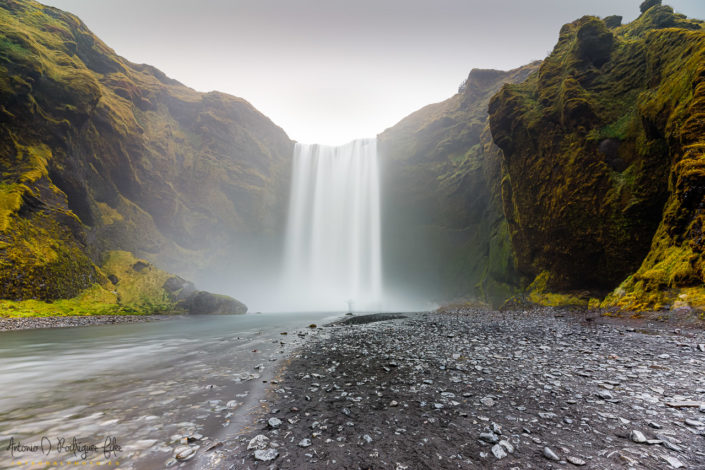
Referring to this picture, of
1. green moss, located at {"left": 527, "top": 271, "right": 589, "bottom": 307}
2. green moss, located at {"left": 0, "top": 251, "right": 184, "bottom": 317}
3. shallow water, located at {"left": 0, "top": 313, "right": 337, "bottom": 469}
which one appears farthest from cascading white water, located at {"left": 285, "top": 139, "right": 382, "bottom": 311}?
shallow water, located at {"left": 0, "top": 313, "right": 337, "bottom": 469}

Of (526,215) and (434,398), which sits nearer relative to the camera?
(434,398)

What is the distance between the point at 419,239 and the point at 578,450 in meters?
54.7

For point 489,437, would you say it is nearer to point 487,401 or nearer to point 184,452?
point 487,401

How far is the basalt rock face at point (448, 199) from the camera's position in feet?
129

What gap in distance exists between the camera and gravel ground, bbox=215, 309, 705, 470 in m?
3.18

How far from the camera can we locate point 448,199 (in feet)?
159

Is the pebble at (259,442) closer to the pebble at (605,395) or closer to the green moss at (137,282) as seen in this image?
the pebble at (605,395)

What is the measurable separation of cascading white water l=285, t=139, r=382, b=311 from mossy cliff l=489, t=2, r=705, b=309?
48912 mm

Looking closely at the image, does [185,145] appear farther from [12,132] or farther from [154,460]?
[154,460]

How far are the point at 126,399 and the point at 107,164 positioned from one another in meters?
57.8

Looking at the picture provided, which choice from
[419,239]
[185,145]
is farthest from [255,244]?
[419,239]

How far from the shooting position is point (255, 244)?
71062 mm

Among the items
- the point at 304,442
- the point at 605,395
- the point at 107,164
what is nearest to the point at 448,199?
the point at 605,395

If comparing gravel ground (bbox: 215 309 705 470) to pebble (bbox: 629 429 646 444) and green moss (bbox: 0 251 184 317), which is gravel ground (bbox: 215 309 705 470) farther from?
green moss (bbox: 0 251 184 317)
